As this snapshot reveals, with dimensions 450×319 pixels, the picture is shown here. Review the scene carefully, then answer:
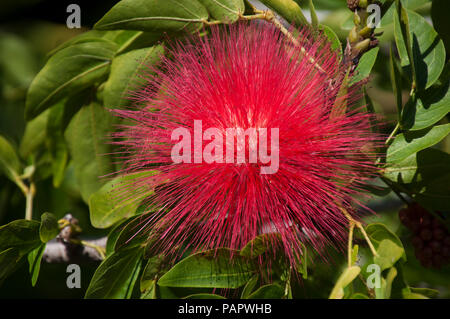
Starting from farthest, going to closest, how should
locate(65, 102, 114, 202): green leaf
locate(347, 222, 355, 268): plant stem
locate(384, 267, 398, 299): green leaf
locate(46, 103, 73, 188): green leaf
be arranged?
locate(46, 103, 73, 188): green leaf → locate(65, 102, 114, 202): green leaf → locate(347, 222, 355, 268): plant stem → locate(384, 267, 398, 299): green leaf

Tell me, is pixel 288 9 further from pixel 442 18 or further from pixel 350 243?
pixel 350 243

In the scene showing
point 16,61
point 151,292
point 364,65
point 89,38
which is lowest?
point 151,292

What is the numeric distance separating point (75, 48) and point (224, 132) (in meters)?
0.76

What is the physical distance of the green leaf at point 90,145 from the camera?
6.51 feet

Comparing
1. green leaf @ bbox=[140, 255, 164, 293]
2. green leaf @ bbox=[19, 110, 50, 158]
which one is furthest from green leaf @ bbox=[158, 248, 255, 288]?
green leaf @ bbox=[19, 110, 50, 158]

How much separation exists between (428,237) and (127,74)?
1335 mm

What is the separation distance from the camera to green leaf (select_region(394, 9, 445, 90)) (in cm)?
145

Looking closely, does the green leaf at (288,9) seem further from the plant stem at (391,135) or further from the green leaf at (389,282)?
the green leaf at (389,282)

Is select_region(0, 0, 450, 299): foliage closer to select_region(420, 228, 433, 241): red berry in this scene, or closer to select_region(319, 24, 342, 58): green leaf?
select_region(319, 24, 342, 58): green leaf

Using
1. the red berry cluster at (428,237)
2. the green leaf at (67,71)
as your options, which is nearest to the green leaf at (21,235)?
the green leaf at (67,71)

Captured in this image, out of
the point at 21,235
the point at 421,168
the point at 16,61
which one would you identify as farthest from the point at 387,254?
the point at 16,61

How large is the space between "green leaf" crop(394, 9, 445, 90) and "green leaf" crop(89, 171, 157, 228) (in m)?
0.96

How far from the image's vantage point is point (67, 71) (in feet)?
6.02
